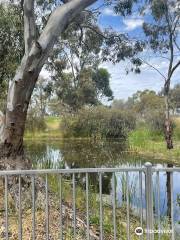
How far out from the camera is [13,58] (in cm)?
1617

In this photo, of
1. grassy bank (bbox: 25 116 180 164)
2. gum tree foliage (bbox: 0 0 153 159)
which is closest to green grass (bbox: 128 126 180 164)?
grassy bank (bbox: 25 116 180 164)

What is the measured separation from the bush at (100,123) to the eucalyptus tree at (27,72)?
1201 inches

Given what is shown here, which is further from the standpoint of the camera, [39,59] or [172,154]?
[172,154]

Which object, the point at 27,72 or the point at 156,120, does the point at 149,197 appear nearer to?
the point at 27,72

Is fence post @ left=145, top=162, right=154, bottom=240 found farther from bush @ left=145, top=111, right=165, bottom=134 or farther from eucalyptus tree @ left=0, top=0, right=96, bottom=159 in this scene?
bush @ left=145, top=111, right=165, bottom=134

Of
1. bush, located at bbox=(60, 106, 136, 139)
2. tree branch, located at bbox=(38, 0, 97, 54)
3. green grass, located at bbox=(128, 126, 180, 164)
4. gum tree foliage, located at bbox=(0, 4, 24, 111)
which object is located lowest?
green grass, located at bbox=(128, 126, 180, 164)

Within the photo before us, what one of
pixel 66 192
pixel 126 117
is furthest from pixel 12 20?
pixel 126 117

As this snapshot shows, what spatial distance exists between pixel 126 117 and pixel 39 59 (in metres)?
32.4

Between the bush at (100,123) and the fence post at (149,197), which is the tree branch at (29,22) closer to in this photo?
the fence post at (149,197)

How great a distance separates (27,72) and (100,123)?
1271 inches

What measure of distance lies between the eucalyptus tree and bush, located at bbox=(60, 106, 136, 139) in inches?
1201

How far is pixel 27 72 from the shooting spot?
26.5ft

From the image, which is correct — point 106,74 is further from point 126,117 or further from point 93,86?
point 126,117

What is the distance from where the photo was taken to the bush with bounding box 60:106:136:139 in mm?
39719
